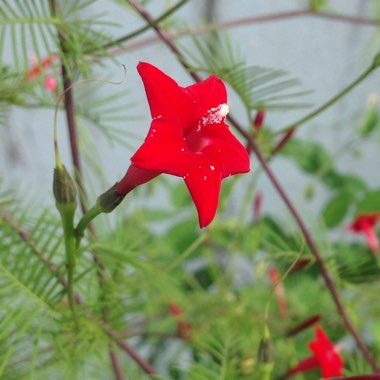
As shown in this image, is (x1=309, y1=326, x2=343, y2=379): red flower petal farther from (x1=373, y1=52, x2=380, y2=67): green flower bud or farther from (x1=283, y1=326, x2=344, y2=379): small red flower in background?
(x1=373, y1=52, x2=380, y2=67): green flower bud

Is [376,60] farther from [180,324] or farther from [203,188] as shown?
[180,324]

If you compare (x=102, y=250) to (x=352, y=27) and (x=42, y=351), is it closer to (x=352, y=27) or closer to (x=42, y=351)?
(x=42, y=351)

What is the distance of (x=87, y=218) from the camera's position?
28cm

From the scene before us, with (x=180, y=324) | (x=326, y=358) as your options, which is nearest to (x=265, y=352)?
(x=326, y=358)

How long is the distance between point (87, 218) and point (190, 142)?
0.18ft

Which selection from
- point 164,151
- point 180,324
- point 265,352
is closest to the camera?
point 164,151

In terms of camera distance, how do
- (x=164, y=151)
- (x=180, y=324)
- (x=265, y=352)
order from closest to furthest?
(x=164, y=151)
(x=265, y=352)
(x=180, y=324)

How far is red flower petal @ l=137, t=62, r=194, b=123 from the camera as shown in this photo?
0.24 m

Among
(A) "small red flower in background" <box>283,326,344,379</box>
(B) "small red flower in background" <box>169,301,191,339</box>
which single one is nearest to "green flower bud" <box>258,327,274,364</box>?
(A) "small red flower in background" <box>283,326,344,379</box>

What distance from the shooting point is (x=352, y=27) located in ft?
3.81

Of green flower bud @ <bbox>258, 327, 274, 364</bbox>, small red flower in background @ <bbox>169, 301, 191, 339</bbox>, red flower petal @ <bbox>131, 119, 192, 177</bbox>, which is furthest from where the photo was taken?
small red flower in background @ <bbox>169, 301, 191, 339</bbox>

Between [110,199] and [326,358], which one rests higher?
[110,199]

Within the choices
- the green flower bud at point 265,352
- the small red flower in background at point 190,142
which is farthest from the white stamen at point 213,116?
the green flower bud at point 265,352

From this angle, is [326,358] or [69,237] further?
[326,358]
